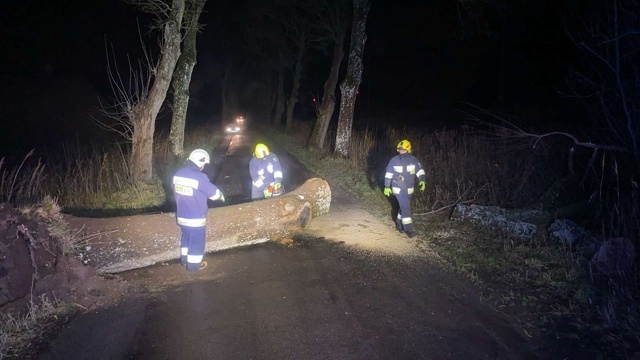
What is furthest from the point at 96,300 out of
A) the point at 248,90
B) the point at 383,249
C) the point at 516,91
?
the point at 248,90

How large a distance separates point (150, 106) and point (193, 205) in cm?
477

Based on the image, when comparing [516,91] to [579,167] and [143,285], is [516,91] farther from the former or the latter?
[143,285]

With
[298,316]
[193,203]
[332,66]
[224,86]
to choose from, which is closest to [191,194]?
[193,203]

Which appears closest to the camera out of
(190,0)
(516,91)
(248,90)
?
(190,0)

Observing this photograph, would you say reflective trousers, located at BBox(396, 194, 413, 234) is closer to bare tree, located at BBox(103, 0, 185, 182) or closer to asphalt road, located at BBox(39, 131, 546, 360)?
asphalt road, located at BBox(39, 131, 546, 360)

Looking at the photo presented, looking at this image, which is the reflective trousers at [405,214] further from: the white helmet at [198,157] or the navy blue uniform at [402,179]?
the white helmet at [198,157]

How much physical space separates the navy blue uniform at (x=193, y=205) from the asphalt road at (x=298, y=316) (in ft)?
0.96

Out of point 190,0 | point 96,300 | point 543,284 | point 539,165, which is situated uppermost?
point 190,0

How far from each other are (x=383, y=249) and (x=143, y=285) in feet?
11.3

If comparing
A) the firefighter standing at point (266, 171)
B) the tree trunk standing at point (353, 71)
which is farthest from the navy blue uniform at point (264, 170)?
the tree trunk standing at point (353, 71)

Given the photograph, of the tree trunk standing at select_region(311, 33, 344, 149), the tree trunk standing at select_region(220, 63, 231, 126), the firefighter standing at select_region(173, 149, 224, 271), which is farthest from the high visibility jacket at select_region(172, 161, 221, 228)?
the tree trunk standing at select_region(220, 63, 231, 126)

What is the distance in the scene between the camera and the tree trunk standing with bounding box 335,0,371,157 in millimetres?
14820

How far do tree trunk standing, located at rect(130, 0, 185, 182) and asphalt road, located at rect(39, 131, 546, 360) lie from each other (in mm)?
4404

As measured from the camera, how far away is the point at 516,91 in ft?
91.3
